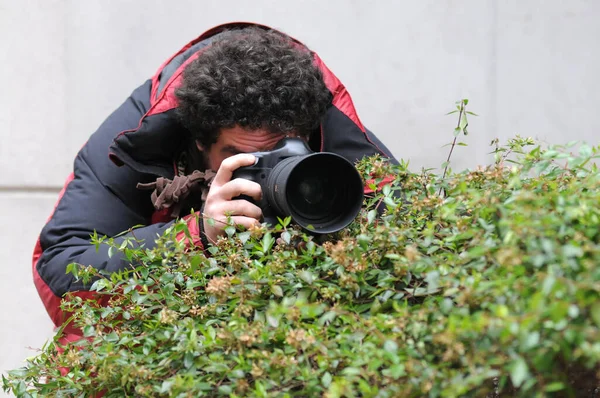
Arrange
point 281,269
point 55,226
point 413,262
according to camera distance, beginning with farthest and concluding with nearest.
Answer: point 55,226 → point 281,269 → point 413,262

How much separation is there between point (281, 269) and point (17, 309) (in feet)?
5.39

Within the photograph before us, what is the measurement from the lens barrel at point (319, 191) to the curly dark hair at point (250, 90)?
0.29 metres

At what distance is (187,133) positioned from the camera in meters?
1.48

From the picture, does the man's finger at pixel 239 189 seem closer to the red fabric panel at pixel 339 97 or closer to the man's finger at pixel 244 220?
the man's finger at pixel 244 220

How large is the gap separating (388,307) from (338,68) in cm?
147

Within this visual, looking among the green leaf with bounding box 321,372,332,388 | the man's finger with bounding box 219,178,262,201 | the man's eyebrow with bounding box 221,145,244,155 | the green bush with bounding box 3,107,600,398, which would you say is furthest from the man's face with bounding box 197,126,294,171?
the green leaf with bounding box 321,372,332,388

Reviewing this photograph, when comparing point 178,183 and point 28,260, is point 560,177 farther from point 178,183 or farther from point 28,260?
point 28,260

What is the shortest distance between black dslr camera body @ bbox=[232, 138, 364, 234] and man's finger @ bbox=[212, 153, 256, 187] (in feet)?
0.23

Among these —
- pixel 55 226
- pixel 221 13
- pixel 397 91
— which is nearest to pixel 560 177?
pixel 55 226

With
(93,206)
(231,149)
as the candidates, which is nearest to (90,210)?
(93,206)

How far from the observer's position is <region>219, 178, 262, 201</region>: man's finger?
1104 mm

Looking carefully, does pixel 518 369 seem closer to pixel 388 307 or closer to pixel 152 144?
pixel 388 307

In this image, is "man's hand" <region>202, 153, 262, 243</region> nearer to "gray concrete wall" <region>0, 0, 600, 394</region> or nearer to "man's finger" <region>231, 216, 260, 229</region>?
"man's finger" <region>231, 216, 260, 229</region>

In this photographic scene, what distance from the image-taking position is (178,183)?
4.23ft
